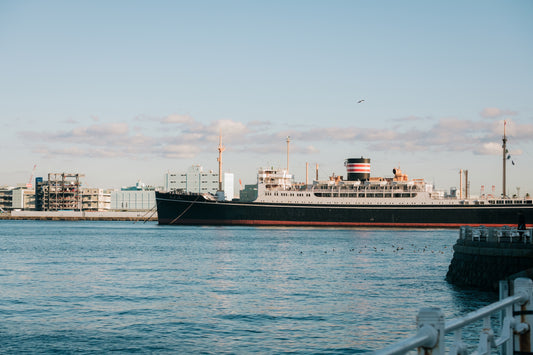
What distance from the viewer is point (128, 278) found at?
1453 inches

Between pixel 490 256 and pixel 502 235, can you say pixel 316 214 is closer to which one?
pixel 502 235

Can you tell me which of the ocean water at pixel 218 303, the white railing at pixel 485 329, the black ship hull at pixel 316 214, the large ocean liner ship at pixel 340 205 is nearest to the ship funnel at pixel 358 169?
the large ocean liner ship at pixel 340 205

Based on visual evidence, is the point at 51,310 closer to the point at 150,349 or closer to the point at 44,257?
the point at 150,349

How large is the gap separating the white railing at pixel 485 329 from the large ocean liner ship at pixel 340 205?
10600cm

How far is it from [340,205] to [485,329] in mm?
109161

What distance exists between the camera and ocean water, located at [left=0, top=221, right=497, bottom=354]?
19.8m

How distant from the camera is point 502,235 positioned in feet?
101

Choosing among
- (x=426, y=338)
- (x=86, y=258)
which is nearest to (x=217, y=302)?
(x=426, y=338)

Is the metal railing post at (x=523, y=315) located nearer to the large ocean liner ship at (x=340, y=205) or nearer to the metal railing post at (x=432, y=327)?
the metal railing post at (x=432, y=327)

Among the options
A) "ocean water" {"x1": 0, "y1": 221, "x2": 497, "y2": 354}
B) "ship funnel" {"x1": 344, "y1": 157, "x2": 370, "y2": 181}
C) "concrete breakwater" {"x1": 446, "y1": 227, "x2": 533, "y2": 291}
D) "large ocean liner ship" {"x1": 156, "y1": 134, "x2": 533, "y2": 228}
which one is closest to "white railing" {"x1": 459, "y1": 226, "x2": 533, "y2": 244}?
"concrete breakwater" {"x1": 446, "y1": 227, "x2": 533, "y2": 291}

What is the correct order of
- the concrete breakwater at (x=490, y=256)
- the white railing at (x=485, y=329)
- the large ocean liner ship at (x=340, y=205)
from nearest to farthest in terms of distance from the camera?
the white railing at (x=485, y=329)
the concrete breakwater at (x=490, y=256)
the large ocean liner ship at (x=340, y=205)

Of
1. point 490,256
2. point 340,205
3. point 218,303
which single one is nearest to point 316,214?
point 340,205

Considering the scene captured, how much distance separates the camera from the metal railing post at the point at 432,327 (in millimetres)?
5707

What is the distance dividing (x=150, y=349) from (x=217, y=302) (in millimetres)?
9012
